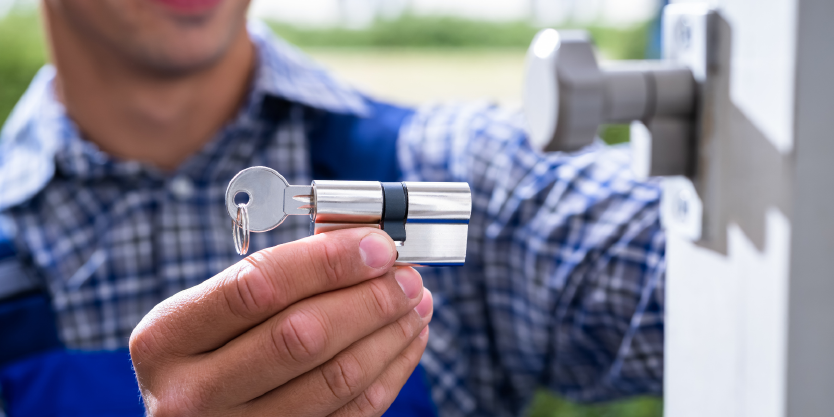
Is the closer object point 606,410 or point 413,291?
point 413,291

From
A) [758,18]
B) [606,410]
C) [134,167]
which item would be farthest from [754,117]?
[606,410]

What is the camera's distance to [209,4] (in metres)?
0.77

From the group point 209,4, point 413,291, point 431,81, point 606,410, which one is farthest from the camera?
point 431,81

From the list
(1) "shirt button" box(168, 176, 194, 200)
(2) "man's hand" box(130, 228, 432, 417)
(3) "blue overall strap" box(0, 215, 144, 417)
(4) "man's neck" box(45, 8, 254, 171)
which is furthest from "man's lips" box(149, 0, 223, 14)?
(2) "man's hand" box(130, 228, 432, 417)

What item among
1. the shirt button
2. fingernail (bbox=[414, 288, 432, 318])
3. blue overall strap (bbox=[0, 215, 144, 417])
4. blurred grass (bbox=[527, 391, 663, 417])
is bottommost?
blurred grass (bbox=[527, 391, 663, 417])

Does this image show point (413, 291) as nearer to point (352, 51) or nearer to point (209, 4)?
point (209, 4)

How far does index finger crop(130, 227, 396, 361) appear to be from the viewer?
0.33 meters

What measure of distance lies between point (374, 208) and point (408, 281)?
2.5 inches

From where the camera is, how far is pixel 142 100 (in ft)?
2.99

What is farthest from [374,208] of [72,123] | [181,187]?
[72,123]

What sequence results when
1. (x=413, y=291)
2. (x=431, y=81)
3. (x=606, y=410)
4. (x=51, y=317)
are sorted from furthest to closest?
(x=431, y=81) < (x=606, y=410) < (x=51, y=317) < (x=413, y=291)

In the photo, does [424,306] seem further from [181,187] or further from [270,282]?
[181,187]

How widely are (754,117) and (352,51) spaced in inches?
132

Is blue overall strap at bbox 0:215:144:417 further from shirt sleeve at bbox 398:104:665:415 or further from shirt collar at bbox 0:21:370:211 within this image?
shirt sleeve at bbox 398:104:665:415
